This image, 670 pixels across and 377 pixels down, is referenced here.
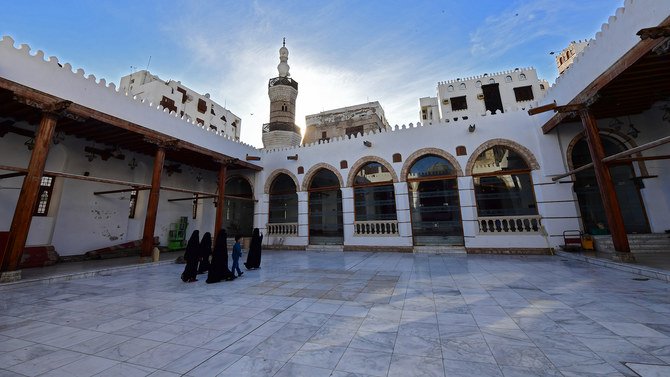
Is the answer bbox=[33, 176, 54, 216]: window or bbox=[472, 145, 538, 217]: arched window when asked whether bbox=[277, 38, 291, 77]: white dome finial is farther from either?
bbox=[472, 145, 538, 217]: arched window

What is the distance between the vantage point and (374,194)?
1201 cm

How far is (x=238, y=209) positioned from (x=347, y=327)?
45.1ft

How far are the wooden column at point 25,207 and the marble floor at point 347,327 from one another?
74 cm

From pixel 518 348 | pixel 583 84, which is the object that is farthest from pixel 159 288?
pixel 583 84

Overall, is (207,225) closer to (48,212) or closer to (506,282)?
(48,212)

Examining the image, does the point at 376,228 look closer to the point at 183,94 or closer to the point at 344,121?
the point at 344,121

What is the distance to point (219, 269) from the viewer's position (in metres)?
6.12

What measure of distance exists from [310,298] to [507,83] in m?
24.4

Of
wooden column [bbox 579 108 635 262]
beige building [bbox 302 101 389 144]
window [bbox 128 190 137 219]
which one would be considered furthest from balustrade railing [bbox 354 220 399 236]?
beige building [bbox 302 101 389 144]

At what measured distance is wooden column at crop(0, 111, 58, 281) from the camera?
19.0 feet

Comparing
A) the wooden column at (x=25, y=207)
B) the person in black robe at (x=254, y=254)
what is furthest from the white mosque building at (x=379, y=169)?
the person in black robe at (x=254, y=254)

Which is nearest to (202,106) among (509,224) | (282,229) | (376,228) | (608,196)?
(282,229)

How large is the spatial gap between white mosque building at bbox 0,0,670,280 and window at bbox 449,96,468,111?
39.6 ft

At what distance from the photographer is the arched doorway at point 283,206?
13.5 metres
